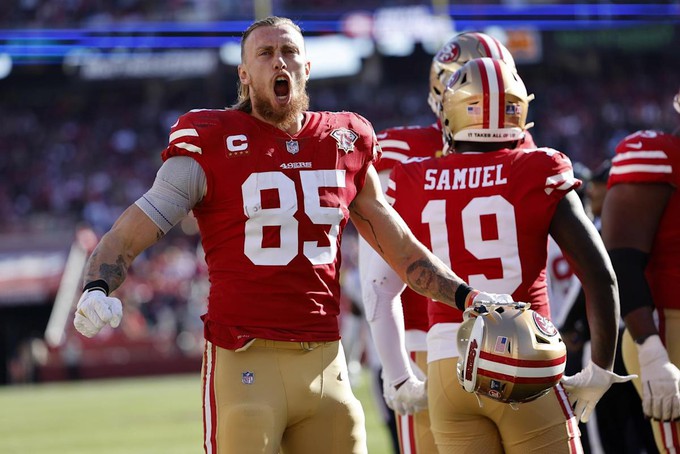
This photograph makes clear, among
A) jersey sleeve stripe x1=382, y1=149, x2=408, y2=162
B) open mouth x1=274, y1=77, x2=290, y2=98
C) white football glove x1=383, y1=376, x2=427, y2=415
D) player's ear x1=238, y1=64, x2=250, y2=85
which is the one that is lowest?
white football glove x1=383, y1=376, x2=427, y2=415

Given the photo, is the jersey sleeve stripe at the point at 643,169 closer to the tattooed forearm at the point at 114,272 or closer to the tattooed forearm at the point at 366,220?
the tattooed forearm at the point at 366,220

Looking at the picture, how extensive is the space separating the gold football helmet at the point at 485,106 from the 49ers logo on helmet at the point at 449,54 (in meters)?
1.02

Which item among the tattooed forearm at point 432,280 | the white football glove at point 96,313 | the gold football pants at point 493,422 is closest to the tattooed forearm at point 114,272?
the white football glove at point 96,313

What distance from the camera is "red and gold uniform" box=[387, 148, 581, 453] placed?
3656 mm

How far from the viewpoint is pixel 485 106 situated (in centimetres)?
395

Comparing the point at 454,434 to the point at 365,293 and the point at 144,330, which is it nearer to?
the point at 365,293

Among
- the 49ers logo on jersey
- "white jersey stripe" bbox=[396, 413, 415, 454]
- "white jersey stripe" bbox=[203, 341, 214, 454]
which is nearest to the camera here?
"white jersey stripe" bbox=[203, 341, 214, 454]

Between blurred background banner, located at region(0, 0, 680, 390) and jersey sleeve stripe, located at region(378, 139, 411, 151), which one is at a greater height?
blurred background banner, located at region(0, 0, 680, 390)

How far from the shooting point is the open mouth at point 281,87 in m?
3.78

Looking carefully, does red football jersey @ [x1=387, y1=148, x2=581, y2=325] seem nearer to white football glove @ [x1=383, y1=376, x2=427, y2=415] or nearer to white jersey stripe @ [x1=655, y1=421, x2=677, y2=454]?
white football glove @ [x1=383, y1=376, x2=427, y2=415]

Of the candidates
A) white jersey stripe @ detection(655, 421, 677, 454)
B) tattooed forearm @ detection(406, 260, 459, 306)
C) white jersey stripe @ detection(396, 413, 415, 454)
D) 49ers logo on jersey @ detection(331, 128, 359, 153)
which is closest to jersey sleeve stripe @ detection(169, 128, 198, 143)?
49ers logo on jersey @ detection(331, 128, 359, 153)

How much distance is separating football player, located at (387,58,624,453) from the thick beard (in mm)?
489

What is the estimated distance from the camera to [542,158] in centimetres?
378

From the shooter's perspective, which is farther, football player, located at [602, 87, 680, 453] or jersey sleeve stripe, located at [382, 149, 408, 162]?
jersey sleeve stripe, located at [382, 149, 408, 162]
